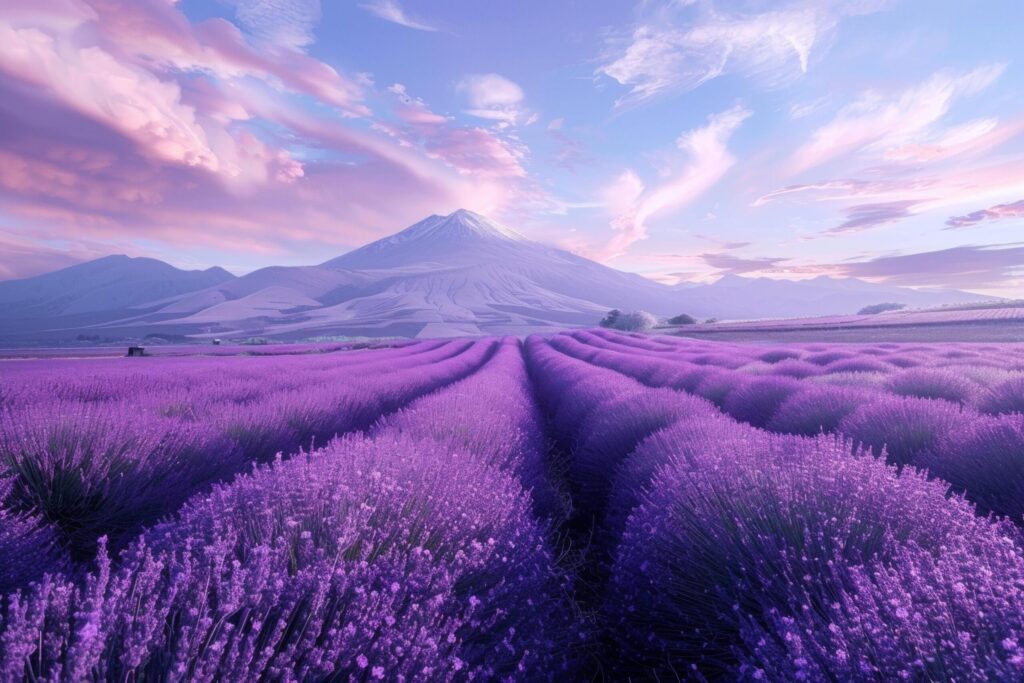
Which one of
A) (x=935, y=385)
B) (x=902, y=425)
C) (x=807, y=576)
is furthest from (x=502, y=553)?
(x=935, y=385)

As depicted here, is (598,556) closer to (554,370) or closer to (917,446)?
(917,446)

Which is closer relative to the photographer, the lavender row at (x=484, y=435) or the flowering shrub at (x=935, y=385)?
the lavender row at (x=484, y=435)

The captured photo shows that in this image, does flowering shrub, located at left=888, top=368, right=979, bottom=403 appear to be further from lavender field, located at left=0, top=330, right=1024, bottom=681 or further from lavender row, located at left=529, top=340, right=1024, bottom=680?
lavender row, located at left=529, top=340, right=1024, bottom=680

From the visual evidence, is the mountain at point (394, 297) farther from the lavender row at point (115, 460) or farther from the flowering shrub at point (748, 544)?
the flowering shrub at point (748, 544)

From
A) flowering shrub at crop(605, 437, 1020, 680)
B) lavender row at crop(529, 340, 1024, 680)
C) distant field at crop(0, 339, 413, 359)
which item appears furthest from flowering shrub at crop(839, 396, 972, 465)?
distant field at crop(0, 339, 413, 359)

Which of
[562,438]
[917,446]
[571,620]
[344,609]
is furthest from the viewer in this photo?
[562,438]

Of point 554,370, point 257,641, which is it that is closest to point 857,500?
point 257,641

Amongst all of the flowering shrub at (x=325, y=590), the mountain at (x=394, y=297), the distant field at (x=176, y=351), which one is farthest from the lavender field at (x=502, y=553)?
the mountain at (x=394, y=297)
